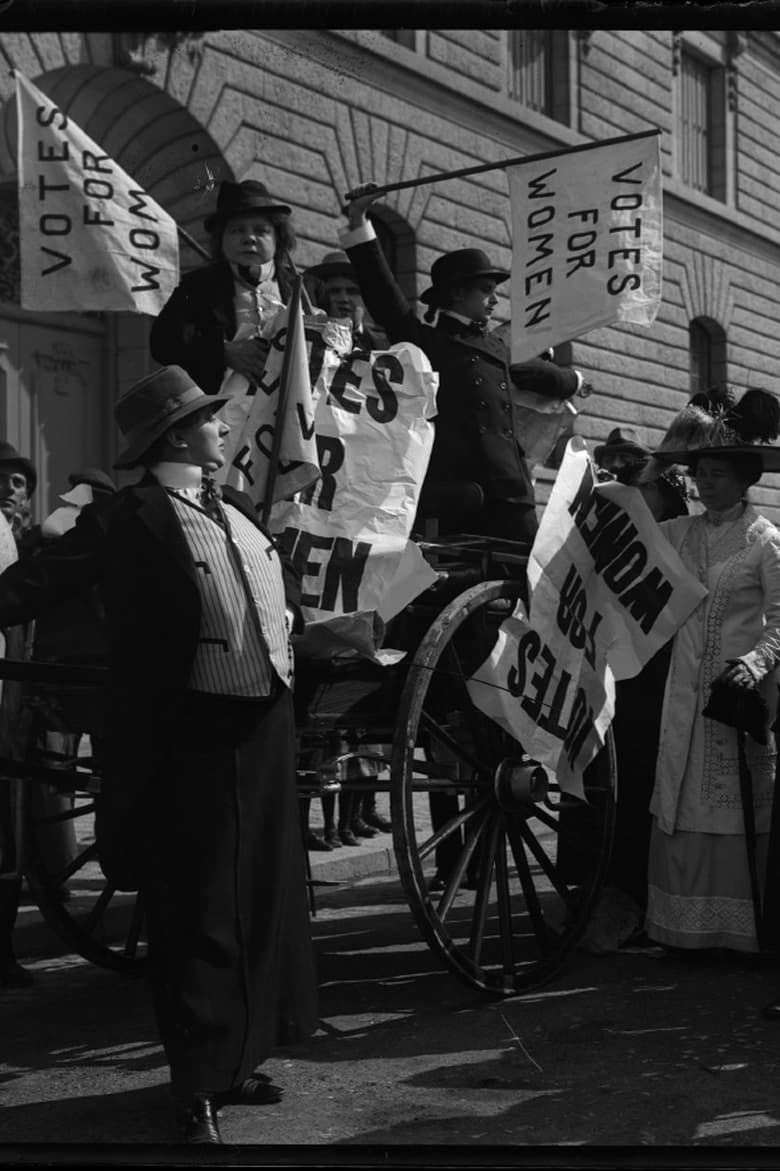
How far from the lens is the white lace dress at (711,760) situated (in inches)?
229

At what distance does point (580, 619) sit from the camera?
5539mm

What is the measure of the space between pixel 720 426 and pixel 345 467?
5.01 ft

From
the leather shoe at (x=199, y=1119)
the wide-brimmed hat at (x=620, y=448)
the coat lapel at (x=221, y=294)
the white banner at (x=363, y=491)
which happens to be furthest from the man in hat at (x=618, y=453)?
the leather shoe at (x=199, y=1119)

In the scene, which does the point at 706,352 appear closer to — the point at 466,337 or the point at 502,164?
the point at 466,337

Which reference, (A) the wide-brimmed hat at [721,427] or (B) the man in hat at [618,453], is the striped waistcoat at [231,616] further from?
(B) the man in hat at [618,453]

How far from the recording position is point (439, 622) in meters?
5.01

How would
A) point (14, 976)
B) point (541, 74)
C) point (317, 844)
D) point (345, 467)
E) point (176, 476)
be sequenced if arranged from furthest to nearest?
point (541, 74), point (317, 844), point (14, 976), point (345, 467), point (176, 476)

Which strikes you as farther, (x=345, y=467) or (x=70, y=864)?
(x=70, y=864)

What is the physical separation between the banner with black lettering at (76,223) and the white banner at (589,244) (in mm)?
1477

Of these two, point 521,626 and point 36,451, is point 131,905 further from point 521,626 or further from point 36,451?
point 36,451

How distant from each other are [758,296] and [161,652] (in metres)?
18.1

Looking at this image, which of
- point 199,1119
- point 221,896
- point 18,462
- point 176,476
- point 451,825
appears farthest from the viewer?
point 18,462

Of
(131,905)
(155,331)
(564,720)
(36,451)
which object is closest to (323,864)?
(131,905)

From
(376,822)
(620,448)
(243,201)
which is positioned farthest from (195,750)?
(620,448)
